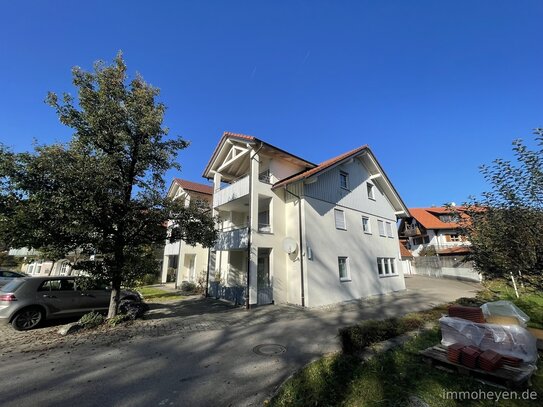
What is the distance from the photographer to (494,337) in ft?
17.7

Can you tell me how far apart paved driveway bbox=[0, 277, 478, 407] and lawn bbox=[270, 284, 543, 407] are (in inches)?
26.1

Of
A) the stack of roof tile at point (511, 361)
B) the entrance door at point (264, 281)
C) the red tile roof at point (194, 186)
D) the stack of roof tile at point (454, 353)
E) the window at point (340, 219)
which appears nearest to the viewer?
the stack of roof tile at point (511, 361)

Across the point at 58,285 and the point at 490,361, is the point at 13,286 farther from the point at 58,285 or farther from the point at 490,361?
the point at 490,361

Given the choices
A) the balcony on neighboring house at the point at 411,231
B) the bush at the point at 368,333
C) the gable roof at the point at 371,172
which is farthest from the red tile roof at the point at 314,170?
the balcony on neighboring house at the point at 411,231

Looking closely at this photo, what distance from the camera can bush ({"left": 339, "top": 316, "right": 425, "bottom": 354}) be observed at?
6199 mm

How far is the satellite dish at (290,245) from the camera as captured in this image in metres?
14.4

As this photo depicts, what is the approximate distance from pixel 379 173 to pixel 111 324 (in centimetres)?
2053

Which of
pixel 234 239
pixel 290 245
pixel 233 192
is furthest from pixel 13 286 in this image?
pixel 290 245

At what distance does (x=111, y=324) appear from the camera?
9.41 m

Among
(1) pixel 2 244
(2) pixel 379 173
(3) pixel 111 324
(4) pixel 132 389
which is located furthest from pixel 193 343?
(2) pixel 379 173

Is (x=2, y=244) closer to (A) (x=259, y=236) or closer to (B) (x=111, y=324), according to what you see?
(B) (x=111, y=324)

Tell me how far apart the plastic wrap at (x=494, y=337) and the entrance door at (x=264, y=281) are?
950cm

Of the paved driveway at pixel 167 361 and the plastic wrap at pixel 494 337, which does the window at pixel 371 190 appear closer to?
the paved driveway at pixel 167 361

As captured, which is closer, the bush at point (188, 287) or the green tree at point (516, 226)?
A: the green tree at point (516, 226)
